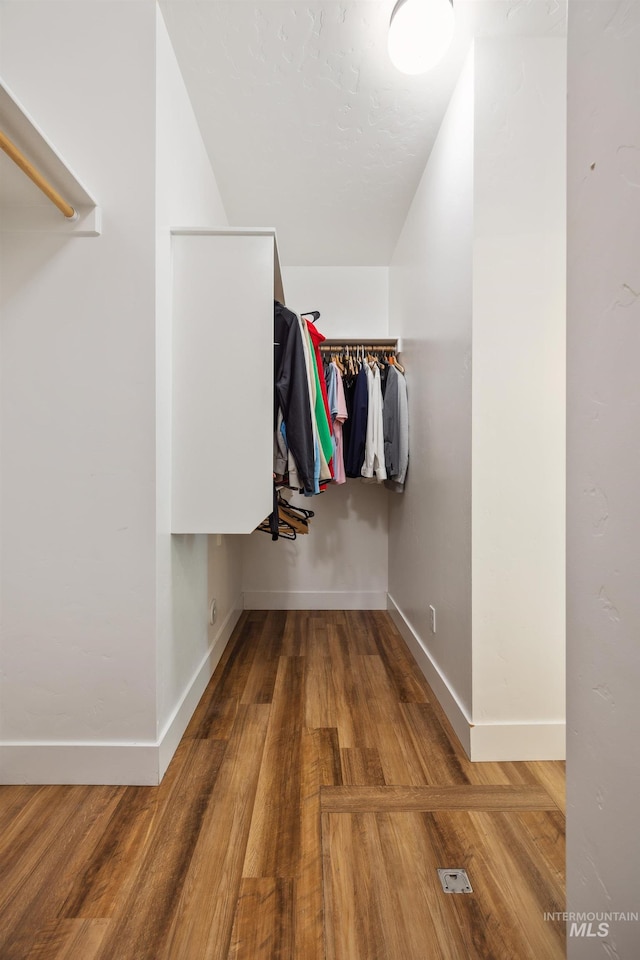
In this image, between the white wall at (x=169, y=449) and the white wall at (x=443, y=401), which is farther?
the white wall at (x=443, y=401)

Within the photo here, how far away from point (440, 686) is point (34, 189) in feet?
7.39

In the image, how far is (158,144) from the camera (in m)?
1.48

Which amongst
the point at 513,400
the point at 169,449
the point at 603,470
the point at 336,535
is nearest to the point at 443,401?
the point at 513,400

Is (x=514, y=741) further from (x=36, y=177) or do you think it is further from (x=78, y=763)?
(x=36, y=177)

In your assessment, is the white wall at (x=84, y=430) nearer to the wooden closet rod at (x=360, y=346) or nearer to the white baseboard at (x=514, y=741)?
the white baseboard at (x=514, y=741)

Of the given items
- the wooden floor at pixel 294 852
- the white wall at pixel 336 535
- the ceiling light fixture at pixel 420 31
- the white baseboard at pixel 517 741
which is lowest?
the wooden floor at pixel 294 852

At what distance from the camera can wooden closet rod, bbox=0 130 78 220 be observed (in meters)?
1.11

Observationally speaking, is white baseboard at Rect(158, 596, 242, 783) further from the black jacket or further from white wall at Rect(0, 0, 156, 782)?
the black jacket

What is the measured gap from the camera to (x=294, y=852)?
3.91 feet

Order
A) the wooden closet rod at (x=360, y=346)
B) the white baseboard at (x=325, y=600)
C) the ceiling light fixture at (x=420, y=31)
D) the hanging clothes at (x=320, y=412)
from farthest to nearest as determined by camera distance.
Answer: the white baseboard at (x=325, y=600) < the wooden closet rod at (x=360, y=346) < the hanging clothes at (x=320, y=412) < the ceiling light fixture at (x=420, y=31)

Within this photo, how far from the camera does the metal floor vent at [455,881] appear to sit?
1091 millimetres

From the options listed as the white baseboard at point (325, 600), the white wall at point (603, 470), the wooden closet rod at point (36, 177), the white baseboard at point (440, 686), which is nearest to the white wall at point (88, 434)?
the wooden closet rod at point (36, 177)

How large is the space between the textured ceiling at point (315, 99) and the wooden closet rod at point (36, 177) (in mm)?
759

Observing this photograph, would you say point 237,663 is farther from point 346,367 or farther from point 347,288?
point 347,288
